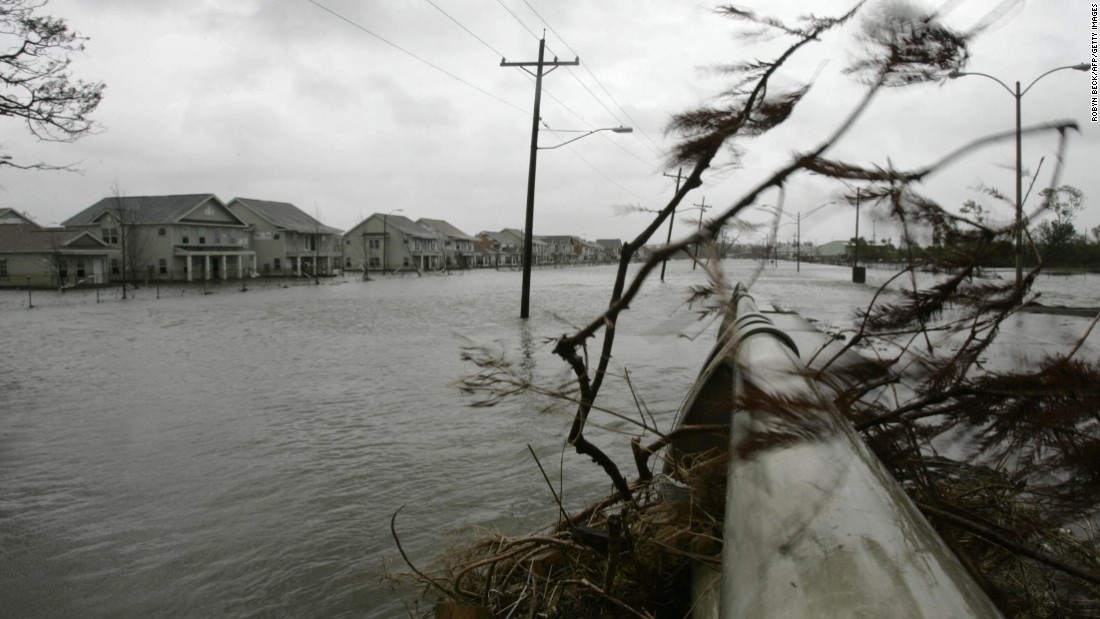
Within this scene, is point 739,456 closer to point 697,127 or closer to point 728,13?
point 697,127

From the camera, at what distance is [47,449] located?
7.20 meters

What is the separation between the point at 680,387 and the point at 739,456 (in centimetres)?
851

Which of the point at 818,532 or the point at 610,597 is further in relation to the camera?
the point at 610,597

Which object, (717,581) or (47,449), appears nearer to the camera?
(717,581)

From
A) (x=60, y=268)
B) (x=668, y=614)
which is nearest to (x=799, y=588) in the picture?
(x=668, y=614)

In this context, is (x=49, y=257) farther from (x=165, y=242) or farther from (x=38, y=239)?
(x=165, y=242)

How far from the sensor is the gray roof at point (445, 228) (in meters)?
127

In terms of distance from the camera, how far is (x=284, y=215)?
8250 centimetres

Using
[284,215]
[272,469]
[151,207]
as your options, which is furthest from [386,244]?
[272,469]

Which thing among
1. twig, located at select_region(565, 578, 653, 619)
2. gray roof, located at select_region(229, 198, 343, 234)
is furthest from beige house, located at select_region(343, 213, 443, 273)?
twig, located at select_region(565, 578, 653, 619)

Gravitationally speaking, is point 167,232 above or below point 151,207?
below

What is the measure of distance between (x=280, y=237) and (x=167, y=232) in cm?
1526

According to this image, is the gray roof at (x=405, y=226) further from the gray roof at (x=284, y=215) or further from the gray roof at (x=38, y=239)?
the gray roof at (x=38, y=239)

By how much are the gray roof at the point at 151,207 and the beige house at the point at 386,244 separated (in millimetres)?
35153
